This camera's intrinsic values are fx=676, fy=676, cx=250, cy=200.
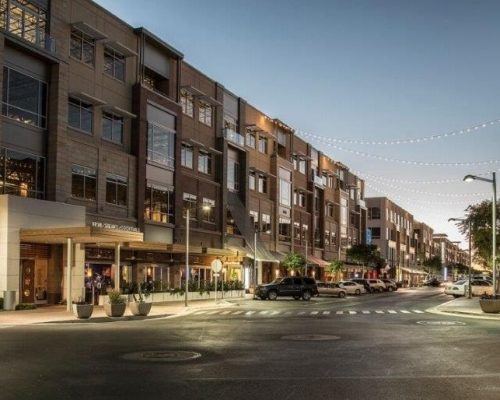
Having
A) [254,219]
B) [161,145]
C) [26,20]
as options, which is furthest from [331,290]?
[26,20]

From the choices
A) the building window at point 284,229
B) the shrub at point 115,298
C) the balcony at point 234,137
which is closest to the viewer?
the shrub at point 115,298

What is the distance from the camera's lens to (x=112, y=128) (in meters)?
44.1

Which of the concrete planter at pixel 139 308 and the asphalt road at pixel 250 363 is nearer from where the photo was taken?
the asphalt road at pixel 250 363

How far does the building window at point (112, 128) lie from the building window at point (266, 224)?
26046mm

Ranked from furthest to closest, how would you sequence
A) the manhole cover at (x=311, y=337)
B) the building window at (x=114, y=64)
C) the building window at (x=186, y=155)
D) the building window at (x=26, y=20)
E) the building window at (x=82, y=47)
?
the building window at (x=186, y=155) → the building window at (x=114, y=64) → the building window at (x=82, y=47) → the building window at (x=26, y=20) → the manhole cover at (x=311, y=337)

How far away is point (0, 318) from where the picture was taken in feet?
88.5

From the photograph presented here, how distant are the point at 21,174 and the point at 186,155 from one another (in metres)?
19.8

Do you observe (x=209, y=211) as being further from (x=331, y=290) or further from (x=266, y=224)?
(x=266, y=224)

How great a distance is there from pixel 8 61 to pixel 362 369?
92.5 feet

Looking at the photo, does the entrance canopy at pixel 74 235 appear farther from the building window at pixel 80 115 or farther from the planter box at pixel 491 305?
the planter box at pixel 491 305

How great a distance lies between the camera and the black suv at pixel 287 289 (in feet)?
165

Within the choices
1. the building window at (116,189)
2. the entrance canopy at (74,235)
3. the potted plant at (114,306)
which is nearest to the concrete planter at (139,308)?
the potted plant at (114,306)

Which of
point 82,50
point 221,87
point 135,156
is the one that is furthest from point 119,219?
point 221,87

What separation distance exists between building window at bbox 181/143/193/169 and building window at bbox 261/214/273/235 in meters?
15.5
